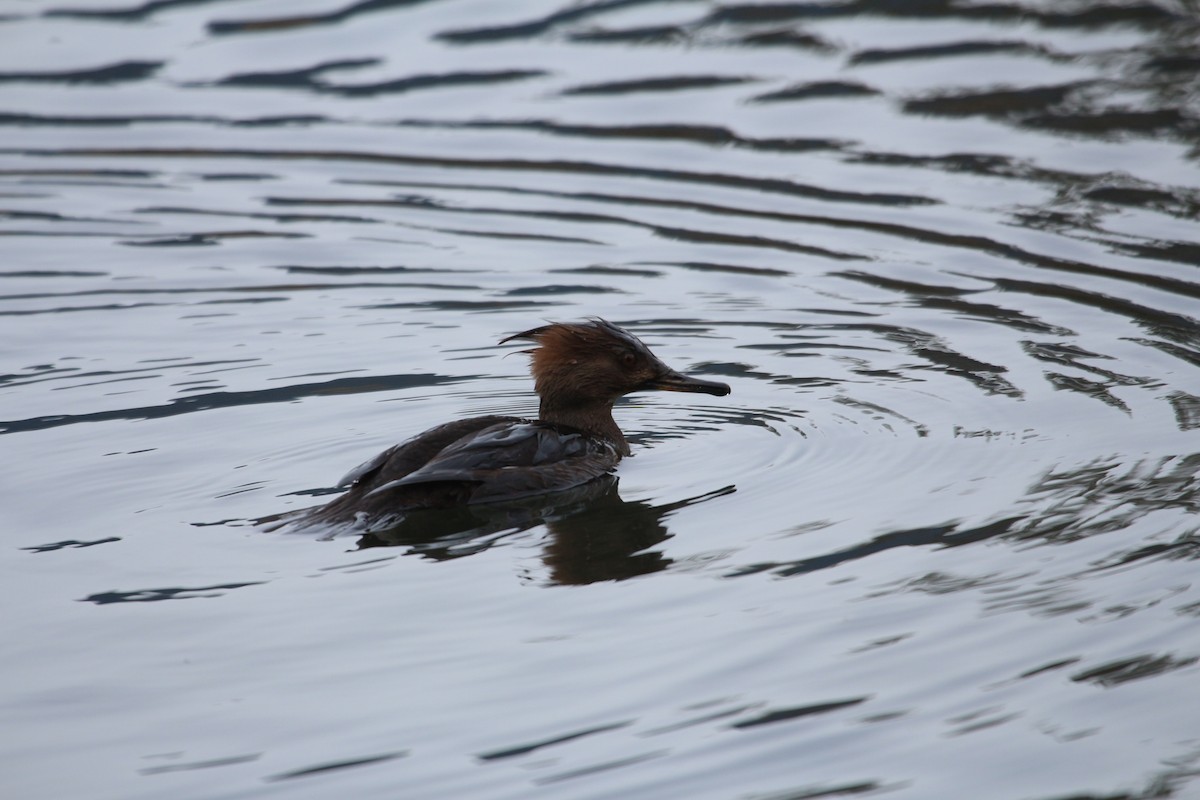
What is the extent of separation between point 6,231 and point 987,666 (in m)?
8.36

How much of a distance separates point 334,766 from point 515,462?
2479 mm

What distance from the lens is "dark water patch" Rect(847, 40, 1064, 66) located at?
13.4 meters

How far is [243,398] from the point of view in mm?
7719

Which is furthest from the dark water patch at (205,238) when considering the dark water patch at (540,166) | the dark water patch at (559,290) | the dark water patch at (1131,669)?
the dark water patch at (1131,669)

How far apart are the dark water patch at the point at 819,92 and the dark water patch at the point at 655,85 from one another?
1.50ft

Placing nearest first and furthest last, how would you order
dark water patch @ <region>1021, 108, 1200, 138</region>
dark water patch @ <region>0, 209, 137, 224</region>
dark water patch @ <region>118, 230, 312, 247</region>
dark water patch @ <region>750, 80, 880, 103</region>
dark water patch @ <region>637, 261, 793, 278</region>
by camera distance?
dark water patch @ <region>637, 261, 793, 278</region> → dark water patch @ <region>118, 230, 312, 247</region> → dark water patch @ <region>0, 209, 137, 224</region> → dark water patch @ <region>1021, 108, 1200, 138</region> → dark water patch @ <region>750, 80, 880, 103</region>

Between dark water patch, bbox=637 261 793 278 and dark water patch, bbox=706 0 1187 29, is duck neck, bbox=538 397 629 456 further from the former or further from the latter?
dark water patch, bbox=706 0 1187 29

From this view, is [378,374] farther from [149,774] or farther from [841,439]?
[149,774]

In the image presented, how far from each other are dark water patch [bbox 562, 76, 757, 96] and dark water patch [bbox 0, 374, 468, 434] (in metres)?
6.24

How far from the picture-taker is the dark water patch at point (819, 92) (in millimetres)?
13023

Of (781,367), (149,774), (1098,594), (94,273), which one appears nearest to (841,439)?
(781,367)

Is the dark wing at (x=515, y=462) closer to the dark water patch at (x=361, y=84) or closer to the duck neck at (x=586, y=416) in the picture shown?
the duck neck at (x=586, y=416)

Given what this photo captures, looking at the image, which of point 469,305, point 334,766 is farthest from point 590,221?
point 334,766

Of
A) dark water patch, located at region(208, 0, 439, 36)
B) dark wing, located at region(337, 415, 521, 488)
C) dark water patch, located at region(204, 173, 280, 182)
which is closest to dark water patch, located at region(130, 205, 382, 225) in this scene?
dark water patch, located at region(204, 173, 280, 182)
